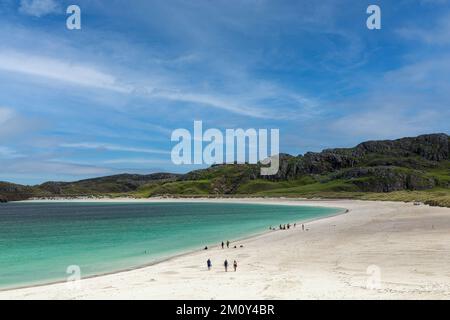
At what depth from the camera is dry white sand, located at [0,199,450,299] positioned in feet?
83.1

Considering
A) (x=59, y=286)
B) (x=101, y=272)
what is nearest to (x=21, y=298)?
(x=59, y=286)

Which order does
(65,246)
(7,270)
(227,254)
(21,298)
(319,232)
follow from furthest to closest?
1. (319,232)
2. (65,246)
3. (227,254)
4. (7,270)
5. (21,298)

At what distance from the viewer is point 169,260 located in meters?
43.2

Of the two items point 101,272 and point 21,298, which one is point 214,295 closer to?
point 21,298

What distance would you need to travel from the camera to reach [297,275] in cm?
3134

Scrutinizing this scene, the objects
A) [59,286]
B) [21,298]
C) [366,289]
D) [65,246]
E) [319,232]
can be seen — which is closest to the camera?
[366,289]

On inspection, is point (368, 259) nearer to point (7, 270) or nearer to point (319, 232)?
point (319, 232)

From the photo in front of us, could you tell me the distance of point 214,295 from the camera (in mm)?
25312

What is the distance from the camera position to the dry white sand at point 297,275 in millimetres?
25344

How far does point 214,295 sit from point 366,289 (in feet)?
30.6

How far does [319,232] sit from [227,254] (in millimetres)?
23107
